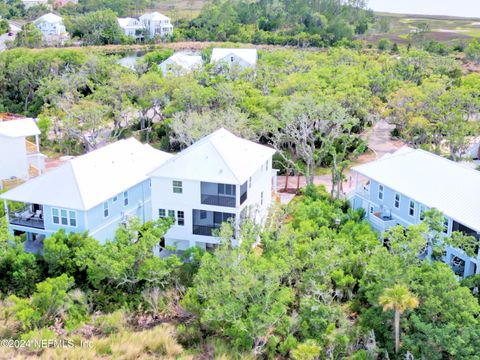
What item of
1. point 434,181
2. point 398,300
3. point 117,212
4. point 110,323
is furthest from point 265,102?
point 398,300

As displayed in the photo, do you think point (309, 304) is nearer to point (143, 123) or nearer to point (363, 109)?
point (363, 109)

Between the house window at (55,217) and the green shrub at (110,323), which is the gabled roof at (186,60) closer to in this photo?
the house window at (55,217)

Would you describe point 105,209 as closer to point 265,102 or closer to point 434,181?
point 434,181

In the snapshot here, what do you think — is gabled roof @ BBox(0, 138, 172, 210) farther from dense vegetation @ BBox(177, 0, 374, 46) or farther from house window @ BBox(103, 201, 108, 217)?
dense vegetation @ BBox(177, 0, 374, 46)

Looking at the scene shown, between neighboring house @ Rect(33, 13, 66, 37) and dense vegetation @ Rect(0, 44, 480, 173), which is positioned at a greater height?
neighboring house @ Rect(33, 13, 66, 37)

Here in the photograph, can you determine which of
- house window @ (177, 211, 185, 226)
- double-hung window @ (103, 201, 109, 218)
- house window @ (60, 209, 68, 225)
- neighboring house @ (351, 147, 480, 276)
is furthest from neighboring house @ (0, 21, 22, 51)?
neighboring house @ (351, 147, 480, 276)
